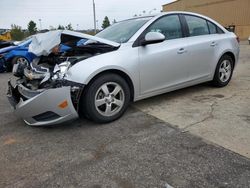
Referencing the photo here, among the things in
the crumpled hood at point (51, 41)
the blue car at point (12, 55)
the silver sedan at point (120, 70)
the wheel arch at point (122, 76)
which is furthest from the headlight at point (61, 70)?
the blue car at point (12, 55)

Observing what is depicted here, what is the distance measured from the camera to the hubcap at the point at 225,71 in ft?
18.6

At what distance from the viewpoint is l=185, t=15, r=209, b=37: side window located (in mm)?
5135

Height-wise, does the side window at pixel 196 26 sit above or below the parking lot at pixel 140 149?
above

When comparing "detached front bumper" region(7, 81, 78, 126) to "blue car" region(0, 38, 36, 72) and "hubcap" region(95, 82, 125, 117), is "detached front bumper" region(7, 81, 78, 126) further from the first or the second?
"blue car" region(0, 38, 36, 72)

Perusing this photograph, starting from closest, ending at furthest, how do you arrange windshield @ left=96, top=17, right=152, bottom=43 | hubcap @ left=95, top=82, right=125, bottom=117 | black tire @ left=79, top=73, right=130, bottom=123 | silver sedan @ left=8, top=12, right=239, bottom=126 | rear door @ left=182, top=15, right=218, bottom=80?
1. silver sedan @ left=8, top=12, right=239, bottom=126
2. black tire @ left=79, top=73, right=130, bottom=123
3. hubcap @ left=95, top=82, right=125, bottom=117
4. windshield @ left=96, top=17, right=152, bottom=43
5. rear door @ left=182, top=15, right=218, bottom=80

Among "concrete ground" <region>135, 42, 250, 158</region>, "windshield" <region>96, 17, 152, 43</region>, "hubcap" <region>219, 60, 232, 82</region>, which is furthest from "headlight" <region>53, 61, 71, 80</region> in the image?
"hubcap" <region>219, 60, 232, 82</region>

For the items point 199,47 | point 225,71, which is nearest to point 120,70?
point 199,47

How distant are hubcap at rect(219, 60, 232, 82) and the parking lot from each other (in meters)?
0.99

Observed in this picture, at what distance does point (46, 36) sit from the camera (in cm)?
439

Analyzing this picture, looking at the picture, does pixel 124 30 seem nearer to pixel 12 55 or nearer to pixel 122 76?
pixel 122 76

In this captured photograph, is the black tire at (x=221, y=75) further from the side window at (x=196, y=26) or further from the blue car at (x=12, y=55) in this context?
the blue car at (x=12, y=55)

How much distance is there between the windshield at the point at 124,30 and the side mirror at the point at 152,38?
10.2 inches

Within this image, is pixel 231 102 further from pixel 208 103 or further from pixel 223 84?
pixel 223 84

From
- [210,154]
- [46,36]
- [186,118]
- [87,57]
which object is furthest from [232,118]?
[46,36]
